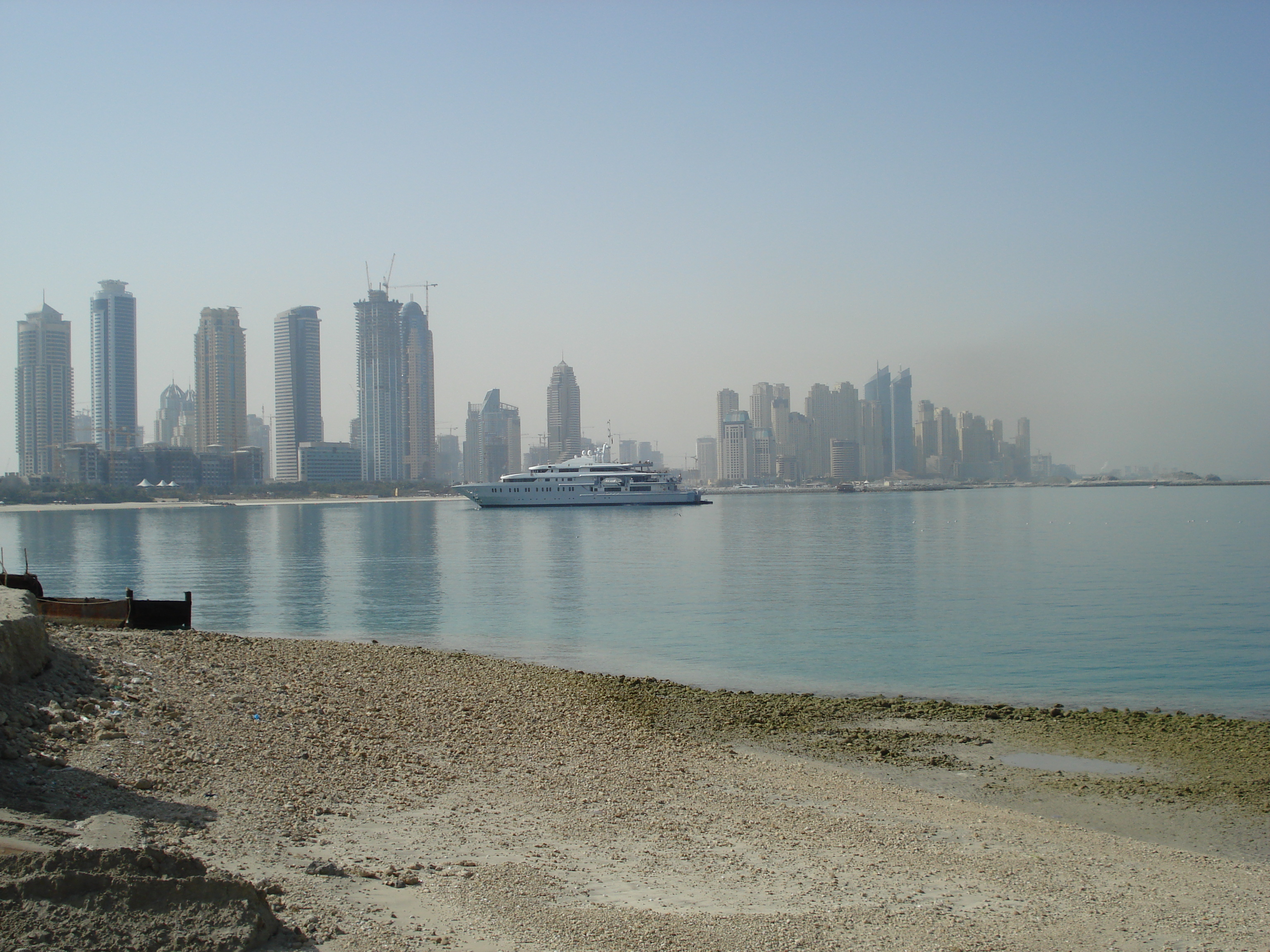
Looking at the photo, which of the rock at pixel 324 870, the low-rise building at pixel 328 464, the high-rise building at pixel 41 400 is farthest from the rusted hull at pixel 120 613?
the high-rise building at pixel 41 400

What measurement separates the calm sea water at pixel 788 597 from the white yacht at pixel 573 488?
113 feet

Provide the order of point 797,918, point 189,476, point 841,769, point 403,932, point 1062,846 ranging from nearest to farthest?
point 403,932 < point 797,918 < point 1062,846 < point 841,769 < point 189,476

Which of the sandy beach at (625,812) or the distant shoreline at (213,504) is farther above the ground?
the distant shoreline at (213,504)

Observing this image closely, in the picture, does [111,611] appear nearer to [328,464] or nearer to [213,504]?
[213,504]

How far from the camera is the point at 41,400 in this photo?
618 feet

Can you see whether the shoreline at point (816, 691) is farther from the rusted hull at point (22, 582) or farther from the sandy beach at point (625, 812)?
the rusted hull at point (22, 582)

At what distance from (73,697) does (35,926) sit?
6.05 m

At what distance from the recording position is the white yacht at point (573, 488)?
108125 mm

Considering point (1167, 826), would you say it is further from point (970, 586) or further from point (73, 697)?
point (970, 586)

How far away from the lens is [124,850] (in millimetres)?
4664

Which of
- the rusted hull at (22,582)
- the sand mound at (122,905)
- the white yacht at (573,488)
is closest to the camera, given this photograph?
the sand mound at (122,905)

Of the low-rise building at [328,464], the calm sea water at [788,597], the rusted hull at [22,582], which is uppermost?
the low-rise building at [328,464]

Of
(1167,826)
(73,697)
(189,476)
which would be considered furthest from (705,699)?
(189,476)

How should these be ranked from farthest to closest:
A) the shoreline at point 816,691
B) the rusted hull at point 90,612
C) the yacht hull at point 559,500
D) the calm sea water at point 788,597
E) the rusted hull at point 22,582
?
the yacht hull at point 559,500, the rusted hull at point 22,582, the calm sea water at point 788,597, the rusted hull at point 90,612, the shoreline at point 816,691
